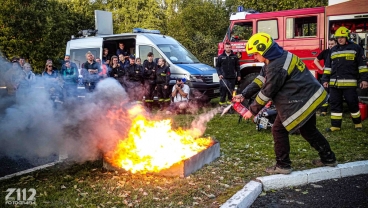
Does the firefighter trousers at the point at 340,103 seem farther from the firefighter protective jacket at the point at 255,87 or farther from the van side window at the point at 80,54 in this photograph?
the van side window at the point at 80,54

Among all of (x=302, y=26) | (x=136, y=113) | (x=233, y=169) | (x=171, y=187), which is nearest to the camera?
(x=171, y=187)

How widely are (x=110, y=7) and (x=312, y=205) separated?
4562 cm

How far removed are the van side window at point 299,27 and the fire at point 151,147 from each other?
583 centimetres

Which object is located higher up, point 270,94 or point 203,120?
point 270,94


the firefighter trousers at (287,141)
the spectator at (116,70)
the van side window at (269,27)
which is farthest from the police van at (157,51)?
the firefighter trousers at (287,141)

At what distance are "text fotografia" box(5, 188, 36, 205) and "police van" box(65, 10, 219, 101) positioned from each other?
23.3 ft

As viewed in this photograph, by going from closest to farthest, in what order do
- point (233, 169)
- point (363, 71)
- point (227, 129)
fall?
point (233, 169) → point (363, 71) → point (227, 129)

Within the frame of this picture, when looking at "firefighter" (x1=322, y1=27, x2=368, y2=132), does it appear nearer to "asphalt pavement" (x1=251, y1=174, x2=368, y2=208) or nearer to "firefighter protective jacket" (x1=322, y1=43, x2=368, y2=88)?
"firefighter protective jacket" (x1=322, y1=43, x2=368, y2=88)

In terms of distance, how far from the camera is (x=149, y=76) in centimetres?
1120

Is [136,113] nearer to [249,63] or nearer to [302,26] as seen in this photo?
[249,63]

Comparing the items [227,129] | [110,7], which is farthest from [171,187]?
[110,7]

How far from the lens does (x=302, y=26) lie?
33.1ft

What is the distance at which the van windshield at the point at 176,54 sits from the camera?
11.7 m

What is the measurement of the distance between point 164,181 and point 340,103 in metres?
4.55
